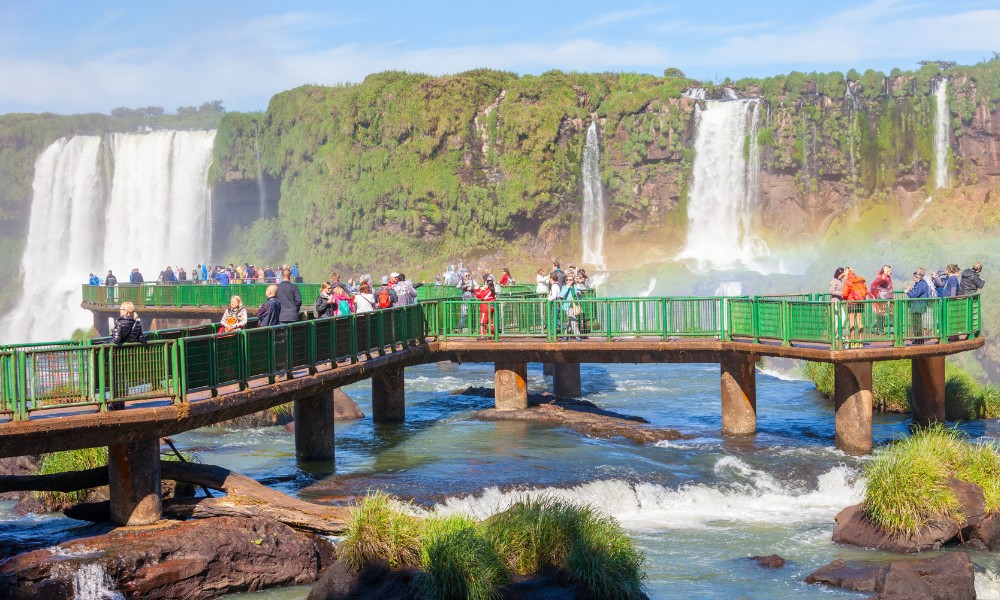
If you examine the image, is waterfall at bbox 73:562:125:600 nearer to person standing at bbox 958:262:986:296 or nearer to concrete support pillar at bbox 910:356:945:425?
concrete support pillar at bbox 910:356:945:425

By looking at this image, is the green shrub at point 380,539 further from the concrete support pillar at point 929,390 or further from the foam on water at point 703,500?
the concrete support pillar at point 929,390

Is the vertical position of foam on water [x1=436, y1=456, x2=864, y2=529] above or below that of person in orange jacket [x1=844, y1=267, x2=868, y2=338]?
below

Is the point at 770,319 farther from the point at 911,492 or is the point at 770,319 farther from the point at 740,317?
the point at 911,492

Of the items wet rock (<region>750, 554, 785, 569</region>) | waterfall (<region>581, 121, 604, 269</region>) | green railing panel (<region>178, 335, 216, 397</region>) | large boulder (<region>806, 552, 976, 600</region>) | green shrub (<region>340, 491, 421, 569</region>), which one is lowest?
wet rock (<region>750, 554, 785, 569</region>)

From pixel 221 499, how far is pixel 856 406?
13.4 meters

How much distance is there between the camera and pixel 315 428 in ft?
78.9

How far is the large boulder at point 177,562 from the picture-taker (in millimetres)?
15141

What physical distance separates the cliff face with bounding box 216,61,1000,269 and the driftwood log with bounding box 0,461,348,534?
58353 mm

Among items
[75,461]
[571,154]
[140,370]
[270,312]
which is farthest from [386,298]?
[571,154]

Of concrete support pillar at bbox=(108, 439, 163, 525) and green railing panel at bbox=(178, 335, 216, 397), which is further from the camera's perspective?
green railing panel at bbox=(178, 335, 216, 397)

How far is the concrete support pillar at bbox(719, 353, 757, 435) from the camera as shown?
26625 millimetres

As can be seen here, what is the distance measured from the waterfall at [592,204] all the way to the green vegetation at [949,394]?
44.7 metres

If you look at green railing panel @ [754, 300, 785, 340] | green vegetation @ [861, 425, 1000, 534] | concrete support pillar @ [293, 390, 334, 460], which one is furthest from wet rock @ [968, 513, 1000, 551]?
concrete support pillar @ [293, 390, 334, 460]

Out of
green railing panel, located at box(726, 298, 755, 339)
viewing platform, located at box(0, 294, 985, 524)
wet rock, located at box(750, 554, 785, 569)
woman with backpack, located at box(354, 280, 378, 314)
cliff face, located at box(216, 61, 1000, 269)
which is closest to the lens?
viewing platform, located at box(0, 294, 985, 524)
